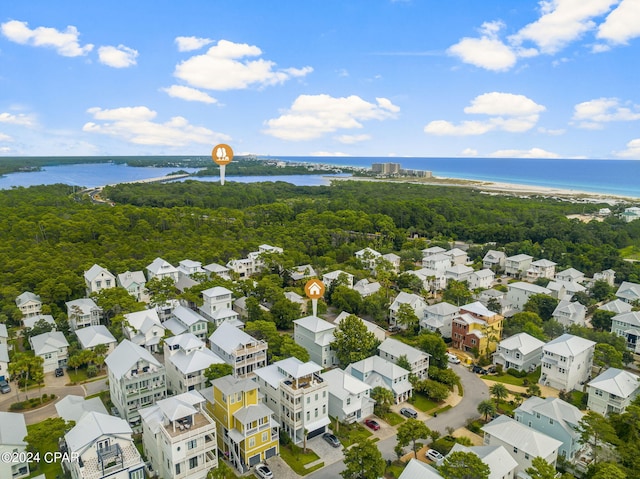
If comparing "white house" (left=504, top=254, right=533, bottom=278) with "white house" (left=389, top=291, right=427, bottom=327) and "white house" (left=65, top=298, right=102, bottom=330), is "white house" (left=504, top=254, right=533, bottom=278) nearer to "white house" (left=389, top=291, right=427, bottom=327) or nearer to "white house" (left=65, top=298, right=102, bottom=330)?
"white house" (left=389, top=291, right=427, bottom=327)

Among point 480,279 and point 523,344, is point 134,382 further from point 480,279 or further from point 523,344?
point 480,279

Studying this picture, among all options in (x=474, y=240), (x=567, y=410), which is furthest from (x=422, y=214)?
(x=567, y=410)

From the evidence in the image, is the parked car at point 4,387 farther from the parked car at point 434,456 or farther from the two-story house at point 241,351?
the parked car at point 434,456

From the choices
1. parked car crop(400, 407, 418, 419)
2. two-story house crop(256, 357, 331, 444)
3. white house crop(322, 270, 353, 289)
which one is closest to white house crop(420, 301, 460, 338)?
white house crop(322, 270, 353, 289)

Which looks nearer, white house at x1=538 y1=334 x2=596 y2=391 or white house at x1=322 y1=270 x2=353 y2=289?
white house at x1=538 y1=334 x2=596 y2=391

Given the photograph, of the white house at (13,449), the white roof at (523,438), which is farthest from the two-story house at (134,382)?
the white roof at (523,438)

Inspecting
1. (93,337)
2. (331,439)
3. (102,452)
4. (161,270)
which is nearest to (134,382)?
(102,452)

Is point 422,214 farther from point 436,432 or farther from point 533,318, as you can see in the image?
point 436,432
